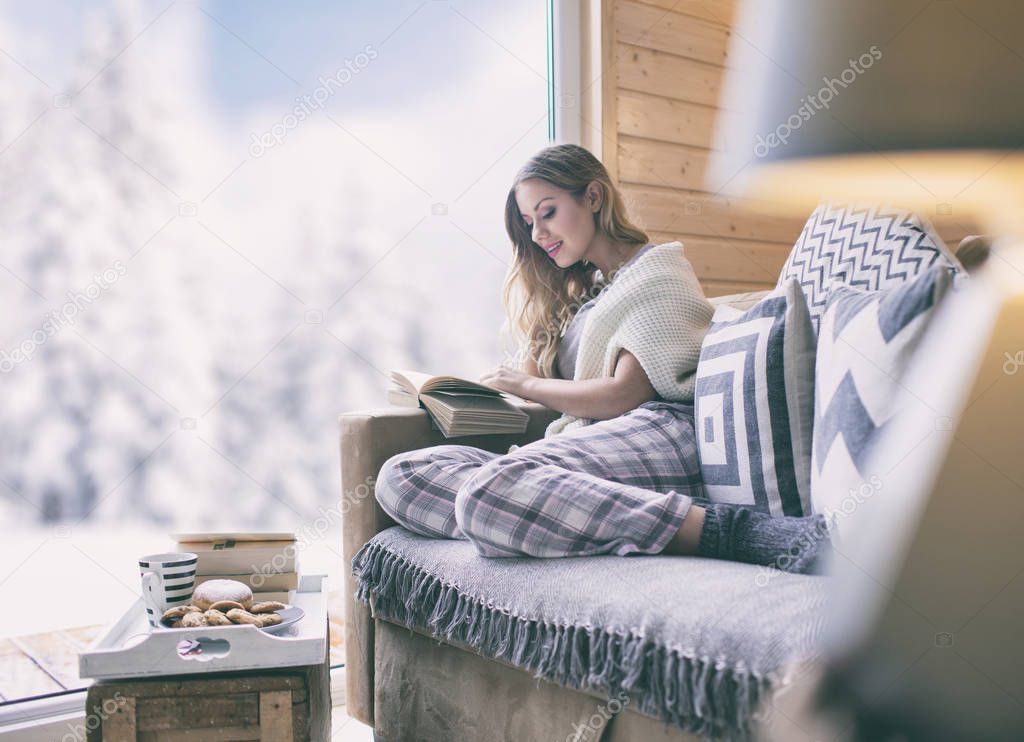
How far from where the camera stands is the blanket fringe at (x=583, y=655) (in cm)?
73

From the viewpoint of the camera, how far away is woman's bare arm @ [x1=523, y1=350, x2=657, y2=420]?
4.99 feet

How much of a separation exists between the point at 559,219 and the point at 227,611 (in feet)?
3.52

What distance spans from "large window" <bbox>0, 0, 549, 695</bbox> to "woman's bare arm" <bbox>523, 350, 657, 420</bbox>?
700 millimetres

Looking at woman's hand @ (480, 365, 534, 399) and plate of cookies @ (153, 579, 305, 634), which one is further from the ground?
woman's hand @ (480, 365, 534, 399)

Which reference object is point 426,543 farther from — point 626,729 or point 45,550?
point 45,550

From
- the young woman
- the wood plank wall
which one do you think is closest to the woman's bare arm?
the young woman

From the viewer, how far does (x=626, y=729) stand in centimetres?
88

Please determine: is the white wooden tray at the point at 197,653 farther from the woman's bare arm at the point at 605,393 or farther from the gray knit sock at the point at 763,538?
the woman's bare arm at the point at 605,393

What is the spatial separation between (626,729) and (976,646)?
363 mm

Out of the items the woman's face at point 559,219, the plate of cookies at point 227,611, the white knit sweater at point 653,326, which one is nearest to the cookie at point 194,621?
the plate of cookies at point 227,611

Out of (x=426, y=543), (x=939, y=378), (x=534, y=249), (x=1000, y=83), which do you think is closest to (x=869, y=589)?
(x=939, y=378)

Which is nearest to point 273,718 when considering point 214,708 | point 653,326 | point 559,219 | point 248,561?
point 214,708

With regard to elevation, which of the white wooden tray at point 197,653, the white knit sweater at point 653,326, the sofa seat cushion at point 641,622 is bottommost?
the white wooden tray at point 197,653

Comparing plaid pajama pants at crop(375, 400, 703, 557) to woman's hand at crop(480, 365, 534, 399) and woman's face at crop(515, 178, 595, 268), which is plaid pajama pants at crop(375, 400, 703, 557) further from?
woman's face at crop(515, 178, 595, 268)
